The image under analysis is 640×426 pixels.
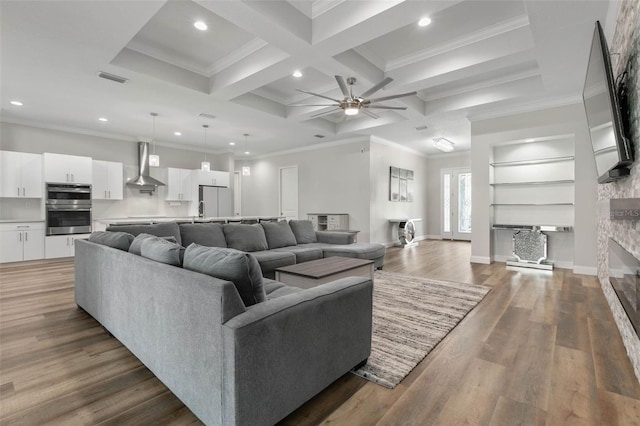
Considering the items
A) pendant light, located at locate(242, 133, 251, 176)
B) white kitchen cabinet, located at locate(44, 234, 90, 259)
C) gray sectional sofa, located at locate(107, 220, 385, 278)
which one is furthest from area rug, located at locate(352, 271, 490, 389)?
white kitchen cabinet, located at locate(44, 234, 90, 259)

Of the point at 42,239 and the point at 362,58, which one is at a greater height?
the point at 362,58

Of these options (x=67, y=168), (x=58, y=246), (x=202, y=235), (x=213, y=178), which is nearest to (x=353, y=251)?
(x=202, y=235)

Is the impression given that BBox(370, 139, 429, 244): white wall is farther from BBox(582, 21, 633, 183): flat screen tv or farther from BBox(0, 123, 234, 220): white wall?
BBox(582, 21, 633, 183): flat screen tv

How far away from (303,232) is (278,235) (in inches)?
23.2

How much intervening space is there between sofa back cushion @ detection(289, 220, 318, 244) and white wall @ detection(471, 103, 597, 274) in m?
3.00

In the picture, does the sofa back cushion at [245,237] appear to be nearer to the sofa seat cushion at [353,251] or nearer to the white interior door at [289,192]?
the sofa seat cushion at [353,251]

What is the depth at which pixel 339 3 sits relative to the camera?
2.96 metres

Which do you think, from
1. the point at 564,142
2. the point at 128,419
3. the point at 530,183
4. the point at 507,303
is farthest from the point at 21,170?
the point at 564,142

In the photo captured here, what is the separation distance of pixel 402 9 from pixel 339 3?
2.19 feet

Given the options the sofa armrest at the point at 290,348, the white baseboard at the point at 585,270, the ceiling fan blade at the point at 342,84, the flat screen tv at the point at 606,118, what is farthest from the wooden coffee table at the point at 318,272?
the white baseboard at the point at 585,270

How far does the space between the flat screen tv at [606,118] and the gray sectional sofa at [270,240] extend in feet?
9.36

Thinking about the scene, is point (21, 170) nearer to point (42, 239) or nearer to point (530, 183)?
point (42, 239)

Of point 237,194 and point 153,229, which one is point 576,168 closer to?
point 153,229

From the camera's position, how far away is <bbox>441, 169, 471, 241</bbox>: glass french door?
9141mm
